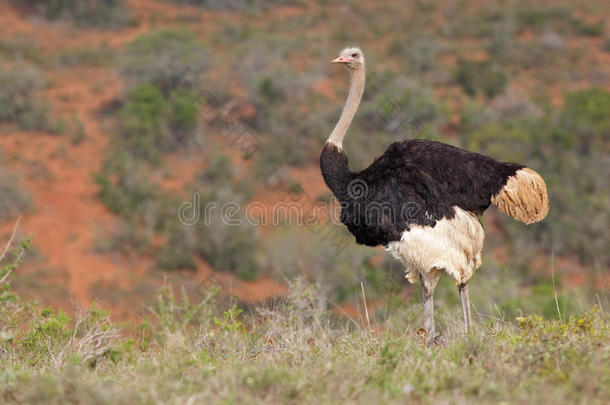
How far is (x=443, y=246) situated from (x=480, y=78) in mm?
17252

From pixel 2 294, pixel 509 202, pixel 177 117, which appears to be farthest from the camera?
pixel 177 117

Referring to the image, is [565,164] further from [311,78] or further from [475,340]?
[475,340]

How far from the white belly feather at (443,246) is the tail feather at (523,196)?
248 millimetres

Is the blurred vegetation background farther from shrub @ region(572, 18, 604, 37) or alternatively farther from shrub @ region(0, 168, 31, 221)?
shrub @ region(572, 18, 604, 37)

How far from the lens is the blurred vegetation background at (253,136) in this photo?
1248 cm

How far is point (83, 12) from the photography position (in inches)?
1001

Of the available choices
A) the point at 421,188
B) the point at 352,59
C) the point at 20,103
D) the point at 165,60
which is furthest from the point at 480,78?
the point at 421,188

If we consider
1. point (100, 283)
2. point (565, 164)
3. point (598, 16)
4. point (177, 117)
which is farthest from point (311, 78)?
point (598, 16)

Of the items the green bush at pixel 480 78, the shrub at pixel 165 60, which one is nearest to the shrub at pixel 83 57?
the shrub at pixel 165 60

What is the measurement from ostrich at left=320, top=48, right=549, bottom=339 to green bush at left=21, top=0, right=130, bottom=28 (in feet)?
73.0

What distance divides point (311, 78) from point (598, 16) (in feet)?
49.6

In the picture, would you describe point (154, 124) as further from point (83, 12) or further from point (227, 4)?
point (227, 4)

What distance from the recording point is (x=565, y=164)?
15.4 metres

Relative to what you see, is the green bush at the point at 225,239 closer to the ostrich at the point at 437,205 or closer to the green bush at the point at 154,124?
the green bush at the point at 154,124
